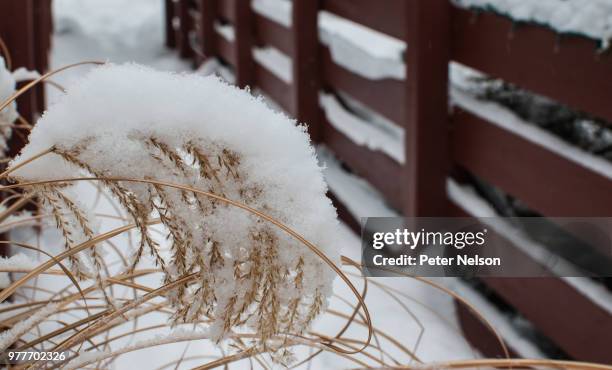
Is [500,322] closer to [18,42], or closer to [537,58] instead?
[537,58]

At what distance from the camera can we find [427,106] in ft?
7.84

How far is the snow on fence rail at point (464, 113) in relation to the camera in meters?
1.80

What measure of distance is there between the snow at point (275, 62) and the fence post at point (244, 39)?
0.19 ft

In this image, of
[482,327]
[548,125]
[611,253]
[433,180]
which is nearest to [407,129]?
[433,180]

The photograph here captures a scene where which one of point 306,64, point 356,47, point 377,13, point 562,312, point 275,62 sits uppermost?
point 377,13

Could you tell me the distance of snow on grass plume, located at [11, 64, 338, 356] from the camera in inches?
27.2

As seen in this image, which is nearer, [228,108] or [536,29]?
[228,108]

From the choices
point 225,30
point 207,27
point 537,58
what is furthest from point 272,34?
point 537,58

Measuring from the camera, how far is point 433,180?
8.06ft

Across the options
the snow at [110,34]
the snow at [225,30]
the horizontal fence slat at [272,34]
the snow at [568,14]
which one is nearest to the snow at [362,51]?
the horizontal fence slat at [272,34]

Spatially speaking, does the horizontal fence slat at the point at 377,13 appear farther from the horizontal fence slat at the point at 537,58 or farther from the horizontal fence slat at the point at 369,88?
the horizontal fence slat at the point at 537,58

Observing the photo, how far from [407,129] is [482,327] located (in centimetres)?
61

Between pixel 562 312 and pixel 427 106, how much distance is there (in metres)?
0.72

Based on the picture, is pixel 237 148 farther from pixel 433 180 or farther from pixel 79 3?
pixel 79 3
